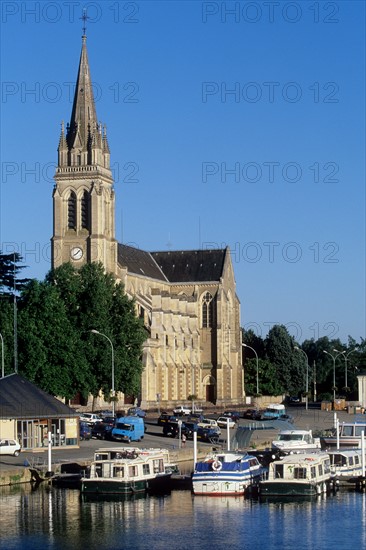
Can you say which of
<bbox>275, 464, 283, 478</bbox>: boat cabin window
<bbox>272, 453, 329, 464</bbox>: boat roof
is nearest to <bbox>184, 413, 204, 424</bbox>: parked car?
<bbox>272, 453, 329, 464</bbox>: boat roof

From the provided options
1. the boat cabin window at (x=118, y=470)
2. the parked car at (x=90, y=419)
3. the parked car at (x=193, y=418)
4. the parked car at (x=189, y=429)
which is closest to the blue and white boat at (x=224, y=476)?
the boat cabin window at (x=118, y=470)

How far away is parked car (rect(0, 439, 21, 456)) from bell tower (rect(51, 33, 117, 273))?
67982mm

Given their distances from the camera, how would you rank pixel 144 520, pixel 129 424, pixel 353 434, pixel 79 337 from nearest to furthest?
pixel 144 520 → pixel 353 434 → pixel 129 424 → pixel 79 337

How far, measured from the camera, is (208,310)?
17012 centimetres

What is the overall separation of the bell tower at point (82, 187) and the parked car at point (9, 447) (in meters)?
68.0

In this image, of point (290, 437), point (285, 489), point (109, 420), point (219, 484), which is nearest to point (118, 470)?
point (219, 484)

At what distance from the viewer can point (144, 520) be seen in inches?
2172

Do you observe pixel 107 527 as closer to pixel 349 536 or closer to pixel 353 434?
pixel 349 536

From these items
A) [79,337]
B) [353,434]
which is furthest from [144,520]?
[79,337]

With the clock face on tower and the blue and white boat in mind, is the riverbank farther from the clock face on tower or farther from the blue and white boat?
the clock face on tower

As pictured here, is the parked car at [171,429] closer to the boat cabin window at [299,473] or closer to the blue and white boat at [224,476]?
the blue and white boat at [224,476]

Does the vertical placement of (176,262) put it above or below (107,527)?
above

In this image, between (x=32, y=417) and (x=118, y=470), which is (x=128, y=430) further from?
(x=118, y=470)

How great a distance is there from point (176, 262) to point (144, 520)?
121382 millimetres
